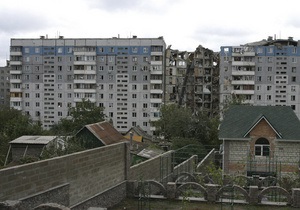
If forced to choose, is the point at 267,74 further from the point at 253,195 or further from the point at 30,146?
the point at 253,195

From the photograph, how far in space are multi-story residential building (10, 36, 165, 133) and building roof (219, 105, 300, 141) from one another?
26280 millimetres

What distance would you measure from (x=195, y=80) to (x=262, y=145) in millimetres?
37644

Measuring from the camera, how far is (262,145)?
25297mm

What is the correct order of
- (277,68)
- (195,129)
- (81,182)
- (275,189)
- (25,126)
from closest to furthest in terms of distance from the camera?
(81,182) → (275,189) → (25,126) → (195,129) → (277,68)

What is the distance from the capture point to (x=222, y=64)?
2165 inches

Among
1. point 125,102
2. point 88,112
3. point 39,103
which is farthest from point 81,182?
point 39,103

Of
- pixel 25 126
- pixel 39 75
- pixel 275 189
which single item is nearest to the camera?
pixel 275 189

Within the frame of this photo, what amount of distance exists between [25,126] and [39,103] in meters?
18.2

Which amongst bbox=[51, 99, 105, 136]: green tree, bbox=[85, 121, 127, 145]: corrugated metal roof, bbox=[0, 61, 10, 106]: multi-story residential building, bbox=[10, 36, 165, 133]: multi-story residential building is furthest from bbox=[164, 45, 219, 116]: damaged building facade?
bbox=[0, 61, 10, 106]: multi-story residential building

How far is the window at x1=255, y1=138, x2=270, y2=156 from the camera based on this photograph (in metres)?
25.2

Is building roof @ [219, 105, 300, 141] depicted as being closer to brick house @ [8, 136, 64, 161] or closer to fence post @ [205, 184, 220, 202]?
fence post @ [205, 184, 220, 202]

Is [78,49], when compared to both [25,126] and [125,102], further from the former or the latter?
[25,126]

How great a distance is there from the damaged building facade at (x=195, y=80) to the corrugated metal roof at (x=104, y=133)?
31105 mm

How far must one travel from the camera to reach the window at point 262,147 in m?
25.2
